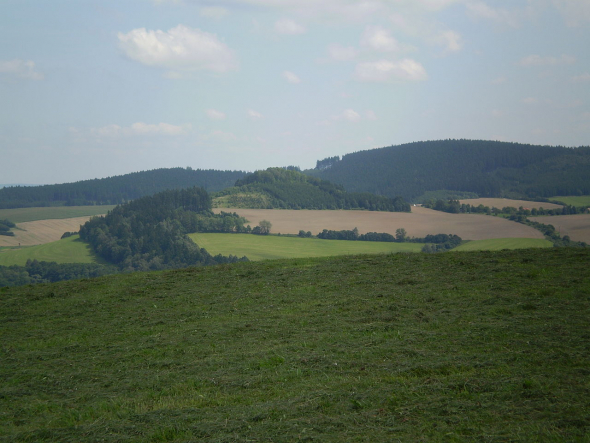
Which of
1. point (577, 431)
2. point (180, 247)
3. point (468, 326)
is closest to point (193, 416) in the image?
point (577, 431)

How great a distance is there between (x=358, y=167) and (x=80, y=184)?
10235 centimetres

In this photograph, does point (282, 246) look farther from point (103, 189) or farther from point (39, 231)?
point (103, 189)

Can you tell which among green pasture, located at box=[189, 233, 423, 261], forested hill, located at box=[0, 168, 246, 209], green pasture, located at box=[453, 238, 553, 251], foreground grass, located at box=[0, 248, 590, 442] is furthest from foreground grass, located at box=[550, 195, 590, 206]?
forested hill, located at box=[0, 168, 246, 209]

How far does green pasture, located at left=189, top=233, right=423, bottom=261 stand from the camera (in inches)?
2063

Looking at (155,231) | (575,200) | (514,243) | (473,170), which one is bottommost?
(155,231)

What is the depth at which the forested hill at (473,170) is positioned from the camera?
333ft

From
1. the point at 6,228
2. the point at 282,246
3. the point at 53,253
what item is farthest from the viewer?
the point at 6,228

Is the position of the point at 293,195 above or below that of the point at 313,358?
above

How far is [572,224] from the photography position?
Answer: 48938mm

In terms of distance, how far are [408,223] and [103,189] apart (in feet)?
390

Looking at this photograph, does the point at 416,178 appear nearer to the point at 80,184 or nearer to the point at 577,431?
the point at 80,184

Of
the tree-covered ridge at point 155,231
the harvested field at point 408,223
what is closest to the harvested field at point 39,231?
the tree-covered ridge at point 155,231

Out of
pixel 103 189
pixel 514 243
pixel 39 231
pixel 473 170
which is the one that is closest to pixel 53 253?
pixel 39 231

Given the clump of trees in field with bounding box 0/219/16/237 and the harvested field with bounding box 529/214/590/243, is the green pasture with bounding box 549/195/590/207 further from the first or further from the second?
the clump of trees in field with bounding box 0/219/16/237
